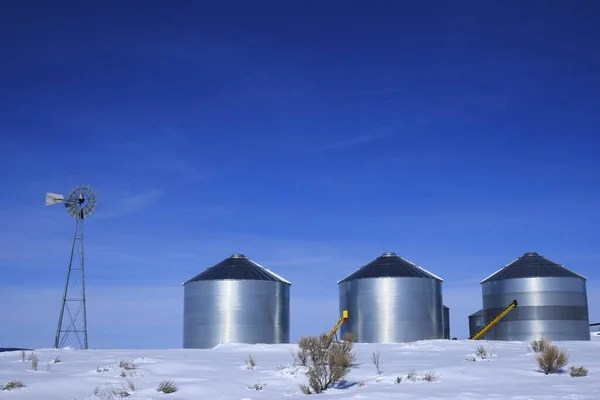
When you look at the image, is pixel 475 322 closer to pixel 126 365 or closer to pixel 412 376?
pixel 412 376

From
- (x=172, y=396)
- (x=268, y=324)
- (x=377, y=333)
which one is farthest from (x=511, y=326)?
(x=172, y=396)

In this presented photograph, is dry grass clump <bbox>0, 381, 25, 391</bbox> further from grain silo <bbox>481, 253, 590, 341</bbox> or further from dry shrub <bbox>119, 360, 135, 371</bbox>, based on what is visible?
grain silo <bbox>481, 253, 590, 341</bbox>

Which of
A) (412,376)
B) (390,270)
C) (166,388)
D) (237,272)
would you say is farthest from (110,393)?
(390,270)

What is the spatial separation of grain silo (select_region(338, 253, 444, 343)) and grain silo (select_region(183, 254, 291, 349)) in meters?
6.06

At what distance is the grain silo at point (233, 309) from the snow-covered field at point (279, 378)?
15846 millimetres

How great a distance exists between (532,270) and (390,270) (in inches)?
482

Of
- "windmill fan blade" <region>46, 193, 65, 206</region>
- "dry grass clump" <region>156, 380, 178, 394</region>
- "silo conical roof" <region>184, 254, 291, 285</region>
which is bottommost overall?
"dry grass clump" <region>156, 380, 178, 394</region>

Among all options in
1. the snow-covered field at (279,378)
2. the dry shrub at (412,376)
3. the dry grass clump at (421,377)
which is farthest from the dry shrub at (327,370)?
the dry shrub at (412,376)

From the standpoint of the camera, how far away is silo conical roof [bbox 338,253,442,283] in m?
52.2

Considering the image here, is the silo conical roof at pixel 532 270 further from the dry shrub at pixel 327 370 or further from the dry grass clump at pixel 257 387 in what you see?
the dry grass clump at pixel 257 387

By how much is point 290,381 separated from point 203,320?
1032 inches

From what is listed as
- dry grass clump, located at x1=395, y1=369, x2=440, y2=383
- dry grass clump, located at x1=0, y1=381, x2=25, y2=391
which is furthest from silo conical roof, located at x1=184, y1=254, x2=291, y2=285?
dry grass clump, located at x1=0, y1=381, x2=25, y2=391

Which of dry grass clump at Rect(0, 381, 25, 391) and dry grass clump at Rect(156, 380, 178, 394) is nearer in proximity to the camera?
dry grass clump at Rect(0, 381, 25, 391)

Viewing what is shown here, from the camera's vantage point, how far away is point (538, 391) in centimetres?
2028
